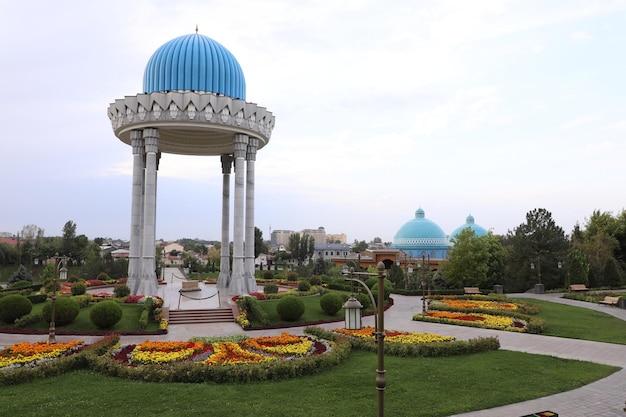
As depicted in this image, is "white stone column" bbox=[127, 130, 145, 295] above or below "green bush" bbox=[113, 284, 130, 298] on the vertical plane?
above

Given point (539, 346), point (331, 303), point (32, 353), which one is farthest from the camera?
point (331, 303)

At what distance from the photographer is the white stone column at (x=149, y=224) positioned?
29.4 meters

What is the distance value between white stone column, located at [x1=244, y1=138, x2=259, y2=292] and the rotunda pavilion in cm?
7

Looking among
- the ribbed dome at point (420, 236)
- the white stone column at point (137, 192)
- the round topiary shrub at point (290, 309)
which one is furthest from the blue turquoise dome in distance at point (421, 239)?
the round topiary shrub at point (290, 309)

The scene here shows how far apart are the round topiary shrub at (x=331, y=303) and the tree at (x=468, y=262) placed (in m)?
22.0

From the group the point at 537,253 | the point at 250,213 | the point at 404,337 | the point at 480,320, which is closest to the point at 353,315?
the point at 404,337

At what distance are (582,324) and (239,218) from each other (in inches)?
827

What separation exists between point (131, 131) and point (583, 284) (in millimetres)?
39543

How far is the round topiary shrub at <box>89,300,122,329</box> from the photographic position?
20.4 m

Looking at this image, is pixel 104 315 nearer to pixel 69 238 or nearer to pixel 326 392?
pixel 326 392

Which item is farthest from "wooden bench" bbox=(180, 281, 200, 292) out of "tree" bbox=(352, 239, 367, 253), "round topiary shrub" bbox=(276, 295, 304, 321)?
"tree" bbox=(352, 239, 367, 253)

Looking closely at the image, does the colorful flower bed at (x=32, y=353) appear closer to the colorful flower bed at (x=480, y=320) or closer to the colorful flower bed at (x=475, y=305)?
the colorful flower bed at (x=480, y=320)

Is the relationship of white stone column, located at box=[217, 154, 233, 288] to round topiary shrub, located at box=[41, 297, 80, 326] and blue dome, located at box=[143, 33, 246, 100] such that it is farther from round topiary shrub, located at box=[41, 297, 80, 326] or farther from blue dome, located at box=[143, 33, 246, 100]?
round topiary shrub, located at box=[41, 297, 80, 326]

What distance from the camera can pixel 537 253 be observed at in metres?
43.5
